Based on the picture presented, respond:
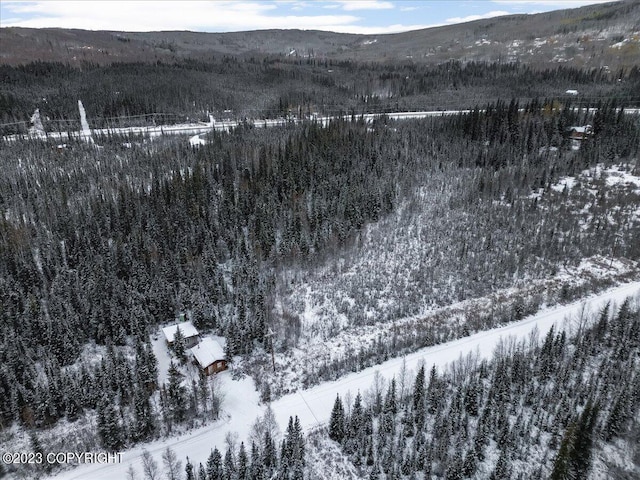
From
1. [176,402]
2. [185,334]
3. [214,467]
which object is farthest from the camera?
[185,334]

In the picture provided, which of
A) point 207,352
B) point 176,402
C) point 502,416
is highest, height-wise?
point 176,402

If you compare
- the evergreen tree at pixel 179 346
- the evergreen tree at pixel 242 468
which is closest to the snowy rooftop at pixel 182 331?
the evergreen tree at pixel 179 346

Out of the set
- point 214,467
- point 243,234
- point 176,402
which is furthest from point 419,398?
point 243,234

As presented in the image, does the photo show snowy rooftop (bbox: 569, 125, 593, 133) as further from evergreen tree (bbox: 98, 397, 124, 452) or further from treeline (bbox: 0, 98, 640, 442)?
evergreen tree (bbox: 98, 397, 124, 452)

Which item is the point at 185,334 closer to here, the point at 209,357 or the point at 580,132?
the point at 209,357

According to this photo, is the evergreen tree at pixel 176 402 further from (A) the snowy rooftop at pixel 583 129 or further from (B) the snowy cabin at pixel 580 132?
(A) the snowy rooftop at pixel 583 129

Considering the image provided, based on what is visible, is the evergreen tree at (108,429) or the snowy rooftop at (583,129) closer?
the evergreen tree at (108,429)

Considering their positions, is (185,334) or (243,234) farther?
(243,234)
